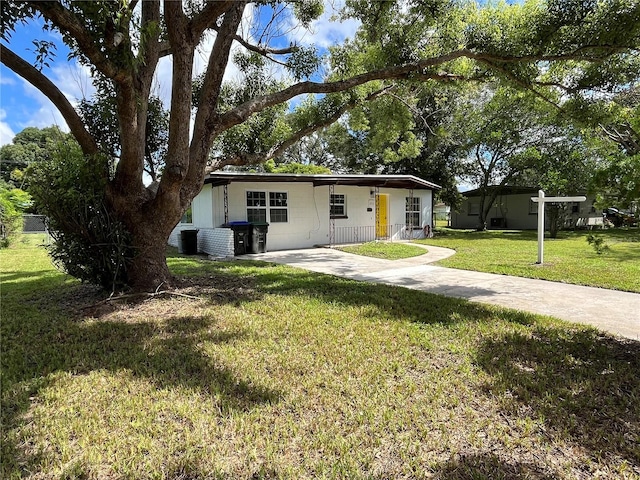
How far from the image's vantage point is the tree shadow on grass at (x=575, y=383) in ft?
8.36

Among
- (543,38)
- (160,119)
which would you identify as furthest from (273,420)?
(160,119)

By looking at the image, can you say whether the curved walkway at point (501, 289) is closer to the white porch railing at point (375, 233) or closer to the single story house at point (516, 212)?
the white porch railing at point (375, 233)

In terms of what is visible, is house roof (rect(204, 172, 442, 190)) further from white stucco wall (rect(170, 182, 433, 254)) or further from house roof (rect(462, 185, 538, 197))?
house roof (rect(462, 185, 538, 197))

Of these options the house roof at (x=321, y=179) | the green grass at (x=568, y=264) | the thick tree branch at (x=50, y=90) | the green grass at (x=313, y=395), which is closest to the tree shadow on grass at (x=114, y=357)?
the green grass at (x=313, y=395)

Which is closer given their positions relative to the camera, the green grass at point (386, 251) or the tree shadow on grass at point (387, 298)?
the tree shadow on grass at point (387, 298)

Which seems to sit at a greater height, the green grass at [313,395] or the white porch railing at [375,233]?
the white porch railing at [375,233]

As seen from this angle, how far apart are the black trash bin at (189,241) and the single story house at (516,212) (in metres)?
20.0

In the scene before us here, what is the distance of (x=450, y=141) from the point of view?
75.2 ft

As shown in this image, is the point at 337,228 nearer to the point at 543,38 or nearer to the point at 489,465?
the point at 543,38

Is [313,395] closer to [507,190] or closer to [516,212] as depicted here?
[507,190]

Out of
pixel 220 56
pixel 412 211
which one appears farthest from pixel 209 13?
pixel 412 211

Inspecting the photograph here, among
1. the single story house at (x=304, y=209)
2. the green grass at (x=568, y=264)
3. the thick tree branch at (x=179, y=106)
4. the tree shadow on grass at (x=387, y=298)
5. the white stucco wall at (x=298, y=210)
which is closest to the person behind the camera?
the tree shadow on grass at (x=387, y=298)

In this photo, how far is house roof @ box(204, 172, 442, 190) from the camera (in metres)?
11.8

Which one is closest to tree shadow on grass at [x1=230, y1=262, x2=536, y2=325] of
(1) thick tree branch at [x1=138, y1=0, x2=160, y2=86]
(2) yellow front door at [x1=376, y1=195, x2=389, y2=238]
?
(1) thick tree branch at [x1=138, y1=0, x2=160, y2=86]
